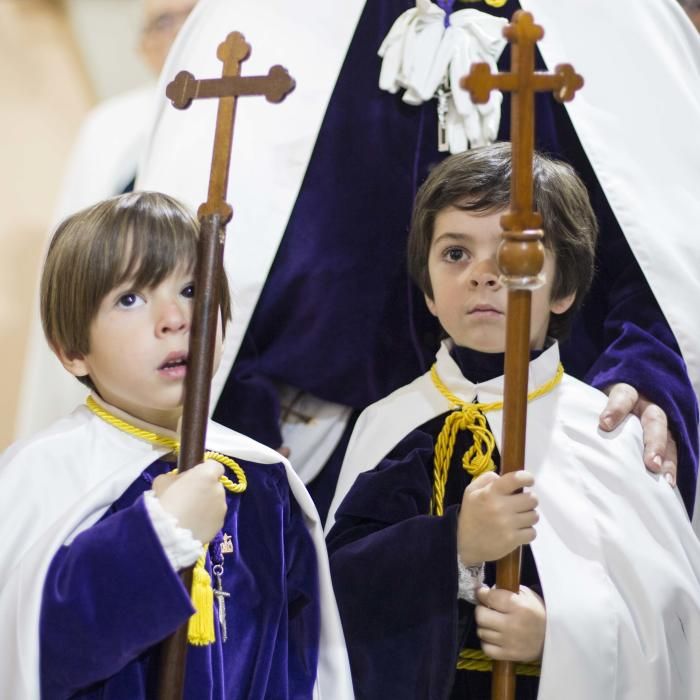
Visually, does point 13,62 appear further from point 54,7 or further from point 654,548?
point 654,548

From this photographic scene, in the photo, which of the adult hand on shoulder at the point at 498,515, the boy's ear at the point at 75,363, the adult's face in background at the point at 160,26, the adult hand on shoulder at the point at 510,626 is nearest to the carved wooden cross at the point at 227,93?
the boy's ear at the point at 75,363

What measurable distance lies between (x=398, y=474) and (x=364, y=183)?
1.77ft

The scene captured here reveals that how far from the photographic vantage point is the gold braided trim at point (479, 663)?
5.30 feet

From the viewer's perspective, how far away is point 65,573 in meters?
1.36

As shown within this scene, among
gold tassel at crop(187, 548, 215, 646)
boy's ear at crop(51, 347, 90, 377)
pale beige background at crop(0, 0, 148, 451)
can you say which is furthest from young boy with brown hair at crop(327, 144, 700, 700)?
pale beige background at crop(0, 0, 148, 451)

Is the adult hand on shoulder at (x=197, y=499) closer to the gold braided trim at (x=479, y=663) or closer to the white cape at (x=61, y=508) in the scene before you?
the white cape at (x=61, y=508)

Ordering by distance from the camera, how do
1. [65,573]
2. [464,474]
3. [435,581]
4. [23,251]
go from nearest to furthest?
1. [65,573]
2. [435,581]
3. [464,474]
4. [23,251]

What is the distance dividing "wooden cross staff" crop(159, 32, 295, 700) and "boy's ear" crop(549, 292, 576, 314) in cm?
51

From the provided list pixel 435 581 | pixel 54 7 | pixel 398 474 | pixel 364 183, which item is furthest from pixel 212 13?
pixel 435 581

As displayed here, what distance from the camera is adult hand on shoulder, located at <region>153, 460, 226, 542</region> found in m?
1.37

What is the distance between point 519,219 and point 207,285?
1.22 ft

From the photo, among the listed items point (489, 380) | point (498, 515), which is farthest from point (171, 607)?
point (489, 380)

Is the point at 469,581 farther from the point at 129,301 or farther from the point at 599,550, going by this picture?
the point at 129,301

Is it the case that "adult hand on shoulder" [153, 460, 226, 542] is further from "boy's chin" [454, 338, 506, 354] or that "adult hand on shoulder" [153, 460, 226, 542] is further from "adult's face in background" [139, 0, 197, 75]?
"adult's face in background" [139, 0, 197, 75]
